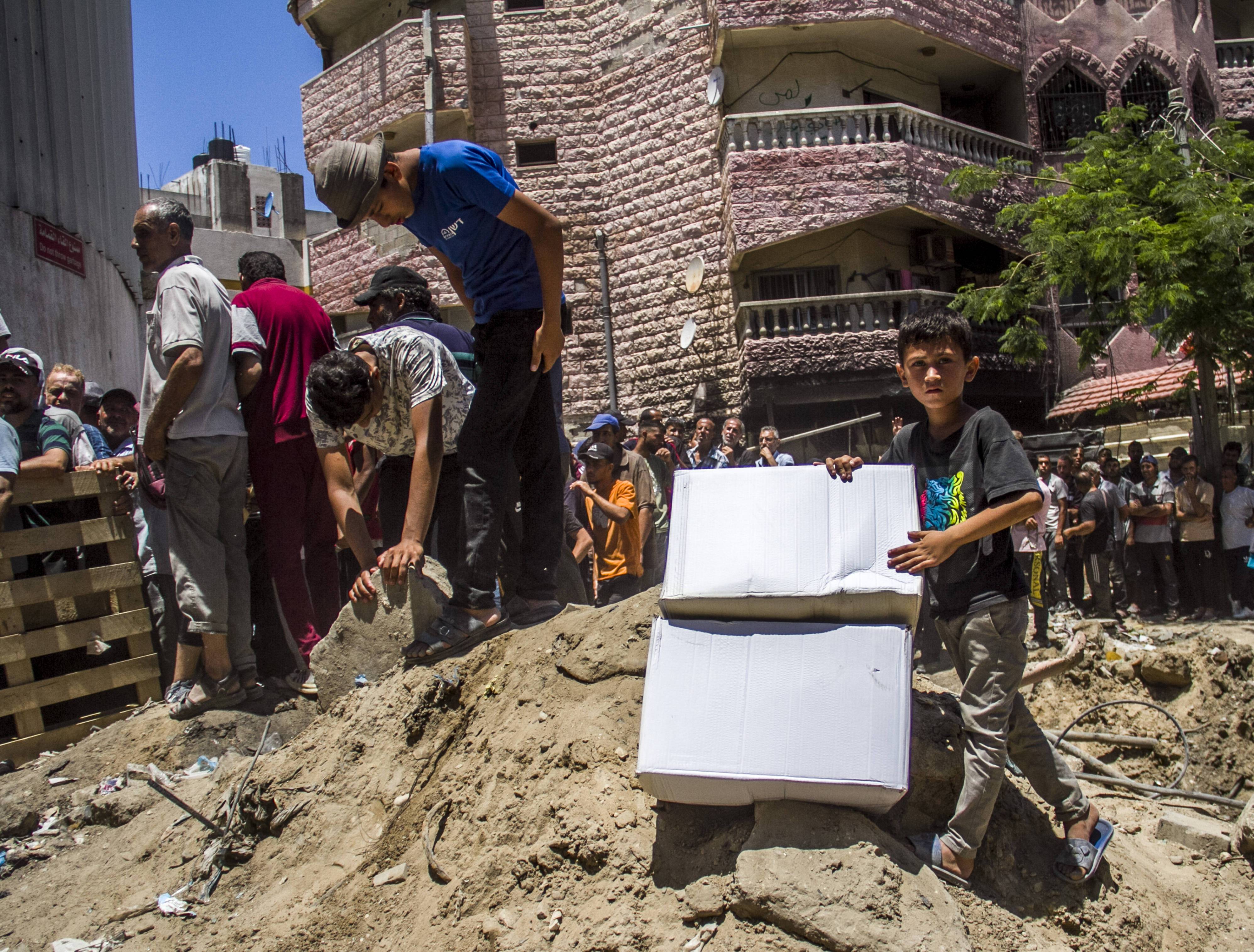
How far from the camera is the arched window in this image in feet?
61.2

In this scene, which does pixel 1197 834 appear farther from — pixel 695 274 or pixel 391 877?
pixel 695 274

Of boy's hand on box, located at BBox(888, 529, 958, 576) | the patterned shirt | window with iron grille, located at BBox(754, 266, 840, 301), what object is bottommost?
boy's hand on box, located at BBox(888, 529, 958, 576)

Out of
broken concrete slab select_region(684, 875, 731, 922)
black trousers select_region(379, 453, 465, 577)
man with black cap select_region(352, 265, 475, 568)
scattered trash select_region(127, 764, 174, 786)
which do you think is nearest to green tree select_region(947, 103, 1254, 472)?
man with black cap select_region(352, 265, 475, 568)

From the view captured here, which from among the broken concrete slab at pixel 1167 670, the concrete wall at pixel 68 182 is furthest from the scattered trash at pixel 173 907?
the concrete wall at pixel 68 182

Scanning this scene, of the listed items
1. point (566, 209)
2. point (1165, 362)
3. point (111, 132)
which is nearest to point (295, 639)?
point (111, 132)

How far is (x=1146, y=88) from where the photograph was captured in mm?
18828

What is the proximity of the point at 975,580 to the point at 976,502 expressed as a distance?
0.78 feet

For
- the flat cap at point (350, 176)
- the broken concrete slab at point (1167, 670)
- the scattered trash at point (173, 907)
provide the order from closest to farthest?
the scattered trash at point (173, 907) → the flat cap at point (350, 176) → the broken concrete slab at point (1167, 670)

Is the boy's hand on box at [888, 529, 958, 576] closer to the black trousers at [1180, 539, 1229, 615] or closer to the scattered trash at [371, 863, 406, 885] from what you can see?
the scattered trash at [371, 863, 406, 885]

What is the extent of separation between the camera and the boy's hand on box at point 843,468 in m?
2.82

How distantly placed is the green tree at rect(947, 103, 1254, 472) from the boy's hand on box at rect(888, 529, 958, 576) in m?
10.7

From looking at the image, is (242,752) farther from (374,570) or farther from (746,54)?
(746,54)

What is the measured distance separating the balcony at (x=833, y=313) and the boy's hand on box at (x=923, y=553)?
13735 millimetres

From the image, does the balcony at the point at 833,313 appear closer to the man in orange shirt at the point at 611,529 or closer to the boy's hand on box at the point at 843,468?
the man in orange shirt at the point at 611,529
